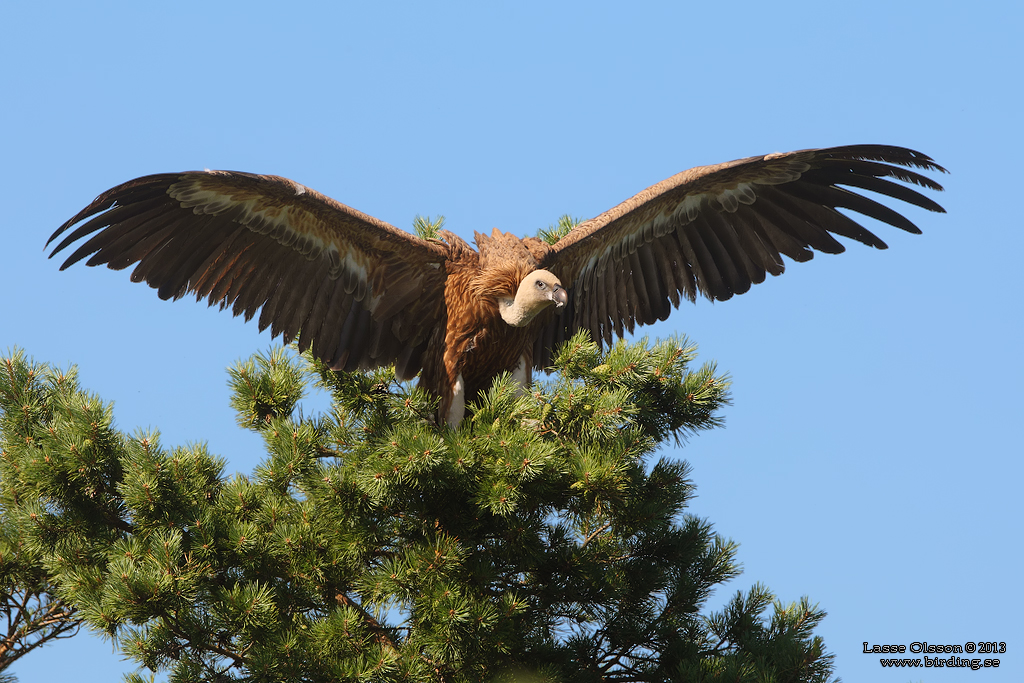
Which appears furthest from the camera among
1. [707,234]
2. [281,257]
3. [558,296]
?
[707,234]

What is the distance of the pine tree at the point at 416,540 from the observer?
4.06 metres

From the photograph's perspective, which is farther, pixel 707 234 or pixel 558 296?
A: pixel 707 234

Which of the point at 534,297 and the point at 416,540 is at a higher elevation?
the point at 534,297

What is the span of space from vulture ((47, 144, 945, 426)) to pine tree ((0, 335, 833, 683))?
0.78m

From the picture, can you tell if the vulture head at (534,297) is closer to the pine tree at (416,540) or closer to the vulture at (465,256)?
the vulture at (465,256)

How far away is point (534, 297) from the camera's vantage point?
205 inches

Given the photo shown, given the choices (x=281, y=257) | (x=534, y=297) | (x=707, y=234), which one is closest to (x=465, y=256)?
(x=534, y=297)

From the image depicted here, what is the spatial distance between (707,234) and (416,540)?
293 cm

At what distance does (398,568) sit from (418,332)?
204 centimetres

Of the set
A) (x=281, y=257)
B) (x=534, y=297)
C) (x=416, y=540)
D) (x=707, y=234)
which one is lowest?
(x=416, y=540)

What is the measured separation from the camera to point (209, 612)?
420 centimetres

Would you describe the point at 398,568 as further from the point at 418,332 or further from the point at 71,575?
the point at 418,332

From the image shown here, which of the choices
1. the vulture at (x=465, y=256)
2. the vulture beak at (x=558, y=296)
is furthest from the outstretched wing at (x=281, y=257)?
the vulture beak at (x=558, y=296)

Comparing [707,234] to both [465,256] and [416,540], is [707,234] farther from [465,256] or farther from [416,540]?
[416,540]
